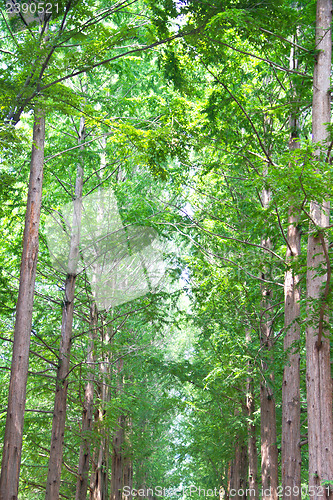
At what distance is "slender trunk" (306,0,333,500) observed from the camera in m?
Answer: 5.41

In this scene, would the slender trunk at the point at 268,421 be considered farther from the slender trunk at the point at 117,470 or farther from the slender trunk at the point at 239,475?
the slender trunk at the point at 117,470

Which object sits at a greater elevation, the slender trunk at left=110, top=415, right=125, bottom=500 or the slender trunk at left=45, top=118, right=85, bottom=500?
the slender trunk at left=45, top=118, right=85, bottom=500

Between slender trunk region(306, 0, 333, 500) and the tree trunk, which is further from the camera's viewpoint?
the tree trunk

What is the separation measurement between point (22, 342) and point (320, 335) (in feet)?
13.5

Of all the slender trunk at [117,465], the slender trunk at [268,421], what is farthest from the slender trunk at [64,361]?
the slender trunk at [117,465]

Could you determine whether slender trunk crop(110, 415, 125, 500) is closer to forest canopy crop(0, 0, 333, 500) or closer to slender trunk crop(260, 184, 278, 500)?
forest canopy crop(0, 0, 333, 500)

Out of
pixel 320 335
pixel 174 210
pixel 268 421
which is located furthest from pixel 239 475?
pixel 320 335

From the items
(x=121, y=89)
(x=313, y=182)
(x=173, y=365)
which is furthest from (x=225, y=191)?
(x=313, y=182)

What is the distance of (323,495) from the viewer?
533 centimetres

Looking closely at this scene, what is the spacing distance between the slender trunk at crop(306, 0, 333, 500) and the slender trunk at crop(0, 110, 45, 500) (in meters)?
3.80

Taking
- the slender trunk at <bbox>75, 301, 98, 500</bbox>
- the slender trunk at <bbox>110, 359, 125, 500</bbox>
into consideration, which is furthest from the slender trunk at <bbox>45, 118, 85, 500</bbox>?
the slender trunk at <bbox>110, 359, 125, 500</bbox>

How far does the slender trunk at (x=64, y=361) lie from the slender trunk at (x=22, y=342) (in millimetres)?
2423

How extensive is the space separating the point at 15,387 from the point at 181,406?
26.1 feet

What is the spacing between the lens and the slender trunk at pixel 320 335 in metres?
5.41
